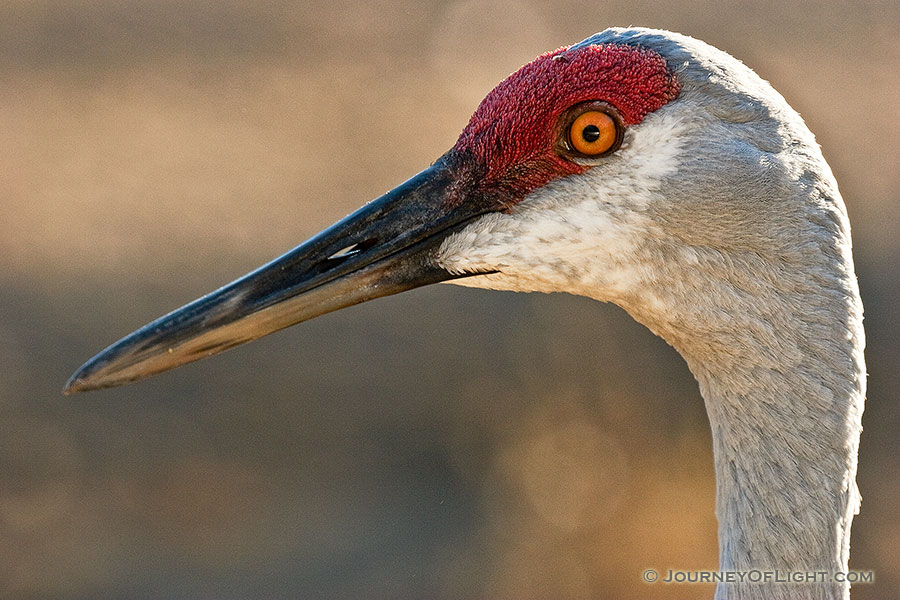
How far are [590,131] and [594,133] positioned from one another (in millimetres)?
12

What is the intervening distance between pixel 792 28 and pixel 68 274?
7375mm

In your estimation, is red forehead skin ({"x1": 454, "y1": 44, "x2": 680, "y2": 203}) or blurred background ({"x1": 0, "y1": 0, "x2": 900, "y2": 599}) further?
blurred background ({"x1": 0, "y1": 0, "x2": 900, "y2": 599})

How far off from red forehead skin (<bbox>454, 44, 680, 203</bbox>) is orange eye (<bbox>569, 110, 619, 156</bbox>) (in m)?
0.04

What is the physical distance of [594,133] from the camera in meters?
2.68

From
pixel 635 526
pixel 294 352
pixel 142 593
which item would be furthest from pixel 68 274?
pixel 635 526

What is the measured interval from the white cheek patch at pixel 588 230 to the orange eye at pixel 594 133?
0.04 meters

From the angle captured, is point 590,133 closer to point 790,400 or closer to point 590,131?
point 590,131

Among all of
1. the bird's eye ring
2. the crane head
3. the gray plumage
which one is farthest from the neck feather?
the bird's eye ring

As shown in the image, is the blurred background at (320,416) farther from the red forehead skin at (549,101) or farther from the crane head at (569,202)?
the red forehead skin at (549,101)

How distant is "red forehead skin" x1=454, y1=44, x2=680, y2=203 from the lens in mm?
2650

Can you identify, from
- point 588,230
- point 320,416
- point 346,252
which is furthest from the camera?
point 320,416

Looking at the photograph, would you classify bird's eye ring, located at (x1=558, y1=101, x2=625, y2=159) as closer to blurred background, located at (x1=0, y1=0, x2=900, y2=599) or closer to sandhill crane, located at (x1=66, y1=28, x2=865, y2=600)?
sandhill crane, located at (x1=66, y1=28, x2=865, y2=600)

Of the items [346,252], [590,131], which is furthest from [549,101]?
[346,252]

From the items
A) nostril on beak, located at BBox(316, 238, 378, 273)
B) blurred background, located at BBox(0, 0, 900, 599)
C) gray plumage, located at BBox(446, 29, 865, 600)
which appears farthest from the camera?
blurred background, located at BBox(0, 0, 900, 599)
